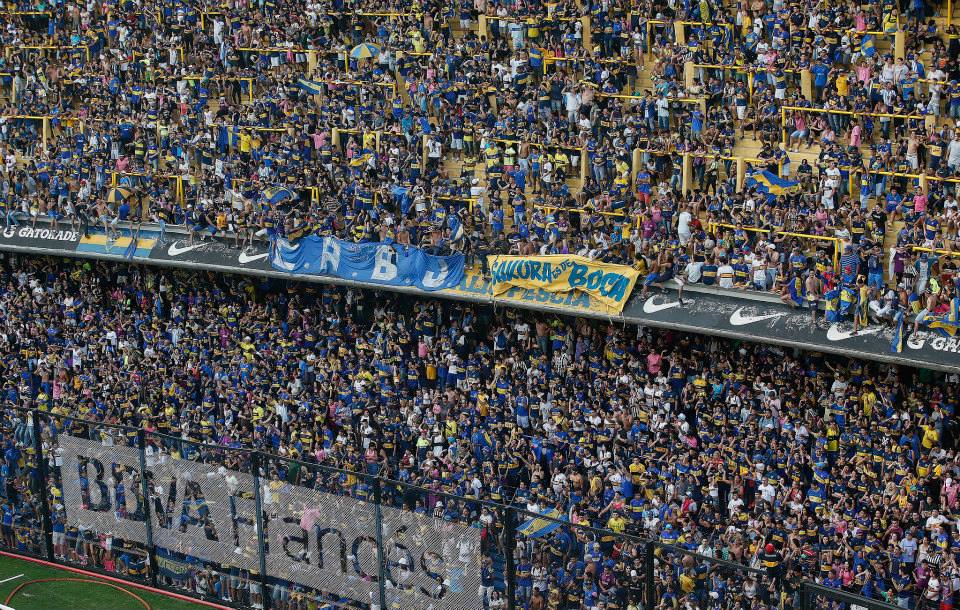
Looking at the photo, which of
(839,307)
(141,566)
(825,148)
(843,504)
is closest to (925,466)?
(843,504)

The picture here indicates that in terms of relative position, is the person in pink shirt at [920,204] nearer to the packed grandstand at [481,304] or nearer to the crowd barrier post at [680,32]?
the packed grandstand at [481,304]

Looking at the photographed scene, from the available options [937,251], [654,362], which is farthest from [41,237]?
[937,251]

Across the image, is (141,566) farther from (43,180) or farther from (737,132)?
(43,180)

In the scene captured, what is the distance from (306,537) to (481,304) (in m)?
10.8

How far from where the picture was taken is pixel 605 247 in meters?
28.3

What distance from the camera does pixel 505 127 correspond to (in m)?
31.5

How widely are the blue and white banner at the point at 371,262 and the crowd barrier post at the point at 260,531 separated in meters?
9.91

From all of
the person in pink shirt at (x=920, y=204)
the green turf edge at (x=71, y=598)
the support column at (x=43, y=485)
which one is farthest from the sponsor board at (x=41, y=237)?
the person in pink shirt at (x=920, y=204)

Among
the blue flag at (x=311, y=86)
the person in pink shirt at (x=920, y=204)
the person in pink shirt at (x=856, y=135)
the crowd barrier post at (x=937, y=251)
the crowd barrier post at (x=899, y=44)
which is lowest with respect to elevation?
the crowd barrier post at (x=937, y=251)

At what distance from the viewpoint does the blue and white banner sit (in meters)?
29.8

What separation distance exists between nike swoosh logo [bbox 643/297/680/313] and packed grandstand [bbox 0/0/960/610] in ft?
1.41

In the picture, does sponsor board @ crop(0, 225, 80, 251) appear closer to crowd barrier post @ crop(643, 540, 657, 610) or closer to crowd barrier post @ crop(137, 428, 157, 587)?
crowd barrier post @ crop(137, 428, 157, 587)

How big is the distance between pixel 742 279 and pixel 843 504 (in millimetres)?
4634

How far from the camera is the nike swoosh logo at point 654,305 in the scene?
88.0 feet
